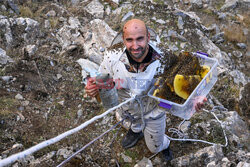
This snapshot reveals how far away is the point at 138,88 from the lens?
238cm

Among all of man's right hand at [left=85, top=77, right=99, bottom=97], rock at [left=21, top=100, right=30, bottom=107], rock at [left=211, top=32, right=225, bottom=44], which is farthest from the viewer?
rock at [left=211, top=32, right=225, bottom=44]

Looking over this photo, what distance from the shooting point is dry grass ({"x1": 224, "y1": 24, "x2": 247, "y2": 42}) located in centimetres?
672

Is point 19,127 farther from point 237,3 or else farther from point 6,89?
point 237,3

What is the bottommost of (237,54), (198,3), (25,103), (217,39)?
(237,54)

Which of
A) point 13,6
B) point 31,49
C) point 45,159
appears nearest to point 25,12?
point 13,6

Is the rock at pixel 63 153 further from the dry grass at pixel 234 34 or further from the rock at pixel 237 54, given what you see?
the dry grass at pixel 234 34

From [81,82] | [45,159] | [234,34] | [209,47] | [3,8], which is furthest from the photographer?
[234,34]

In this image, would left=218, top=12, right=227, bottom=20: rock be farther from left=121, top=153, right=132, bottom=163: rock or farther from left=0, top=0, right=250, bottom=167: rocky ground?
left=121, top=153, right=132, bottom=163: rock

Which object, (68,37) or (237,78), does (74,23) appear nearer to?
(68,37)

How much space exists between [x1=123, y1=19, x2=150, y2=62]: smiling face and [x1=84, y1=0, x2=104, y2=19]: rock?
396 centimetres

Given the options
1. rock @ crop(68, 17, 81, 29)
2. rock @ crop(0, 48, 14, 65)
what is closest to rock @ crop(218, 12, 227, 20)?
rock @ crop(68, 17, 81, 29)

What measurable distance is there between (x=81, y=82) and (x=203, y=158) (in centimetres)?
259

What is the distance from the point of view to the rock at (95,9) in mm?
5945

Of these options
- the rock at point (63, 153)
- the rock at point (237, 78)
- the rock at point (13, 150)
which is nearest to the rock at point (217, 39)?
the rock at point (237, 78)
